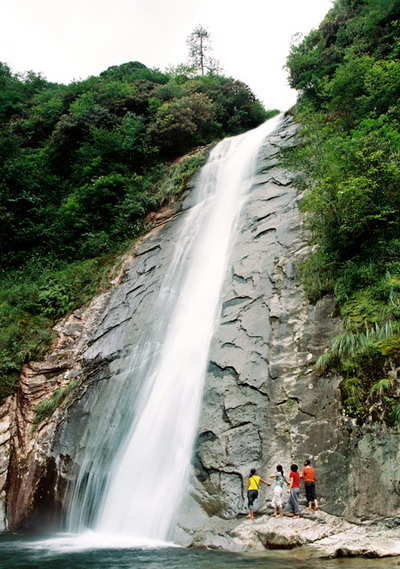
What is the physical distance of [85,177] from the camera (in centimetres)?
2075

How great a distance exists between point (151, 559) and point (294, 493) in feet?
7.93

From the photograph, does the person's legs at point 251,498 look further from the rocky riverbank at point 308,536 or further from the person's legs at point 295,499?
the person's legs at point 295,499

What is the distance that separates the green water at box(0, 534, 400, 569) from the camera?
5348mm

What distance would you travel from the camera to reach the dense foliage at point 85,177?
1519cm

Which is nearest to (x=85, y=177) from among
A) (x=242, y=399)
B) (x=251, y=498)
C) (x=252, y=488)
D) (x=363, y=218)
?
(x=363, y=218)

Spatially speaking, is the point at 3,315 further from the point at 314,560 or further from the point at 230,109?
the point at 230,109

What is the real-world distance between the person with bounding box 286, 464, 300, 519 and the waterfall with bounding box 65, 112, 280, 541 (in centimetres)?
226

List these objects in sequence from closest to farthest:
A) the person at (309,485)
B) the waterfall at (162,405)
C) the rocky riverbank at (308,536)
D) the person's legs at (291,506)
Result: the rocky riverbank at (308,536)
the person at (309,485)
the person's legs at (291,506)
the waterfall at (162,405)

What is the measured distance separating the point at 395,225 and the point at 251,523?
6.85 metres

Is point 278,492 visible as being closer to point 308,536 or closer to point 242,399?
point 308,536

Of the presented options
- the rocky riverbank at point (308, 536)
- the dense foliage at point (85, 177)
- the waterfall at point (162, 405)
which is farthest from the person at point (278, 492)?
the dense foliage at point (85, 177)

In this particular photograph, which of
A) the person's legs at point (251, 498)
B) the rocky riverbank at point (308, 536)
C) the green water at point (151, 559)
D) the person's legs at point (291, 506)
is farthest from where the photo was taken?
the person's legs at point (251, 498)

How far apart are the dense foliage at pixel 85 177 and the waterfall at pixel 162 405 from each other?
12.4 ft

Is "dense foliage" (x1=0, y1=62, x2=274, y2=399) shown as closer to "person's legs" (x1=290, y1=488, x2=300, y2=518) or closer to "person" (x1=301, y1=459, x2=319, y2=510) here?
"person's legs" (x1=290, y1=488, x2=300, y2=518)
